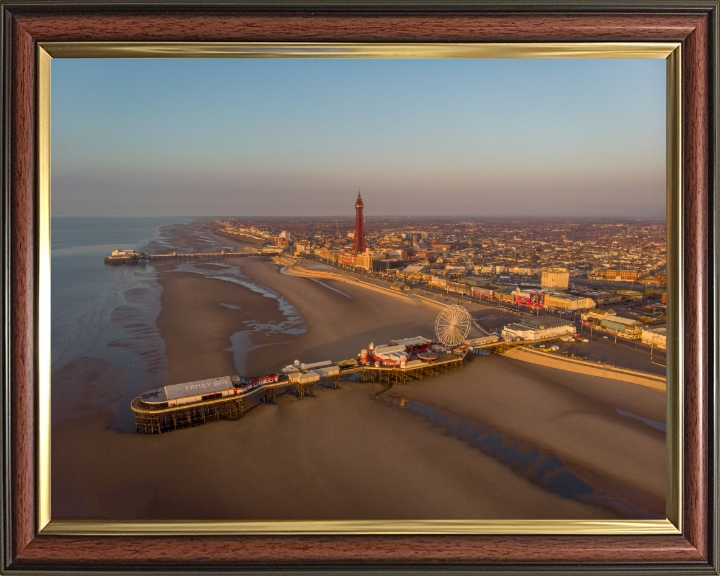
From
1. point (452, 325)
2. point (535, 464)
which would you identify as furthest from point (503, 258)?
point (535, 464)

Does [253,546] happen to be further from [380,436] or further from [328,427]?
[380,436]

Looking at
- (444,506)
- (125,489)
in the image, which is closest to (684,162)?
(444,506)

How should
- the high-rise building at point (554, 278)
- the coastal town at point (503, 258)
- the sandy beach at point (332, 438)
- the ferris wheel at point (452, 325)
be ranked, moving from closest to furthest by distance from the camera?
1. the sandy beach at point (332, 438)
2. the coastal town at point (503, 258)
3. the high-rise building at point (554, 278)
4. the ferris wheel at point (452, 325)

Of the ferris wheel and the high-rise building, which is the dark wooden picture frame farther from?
the ferris wheel

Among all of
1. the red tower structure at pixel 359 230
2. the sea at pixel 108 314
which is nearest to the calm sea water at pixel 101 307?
the sea at pixel 108 314

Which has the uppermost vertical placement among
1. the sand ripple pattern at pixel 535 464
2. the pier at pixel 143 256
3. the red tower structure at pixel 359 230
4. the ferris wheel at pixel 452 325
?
the red tower structure at pixel 359 230

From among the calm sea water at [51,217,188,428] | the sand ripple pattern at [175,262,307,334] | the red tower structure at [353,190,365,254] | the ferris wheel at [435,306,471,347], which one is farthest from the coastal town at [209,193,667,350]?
the calm sea water at [51,217,188,428]

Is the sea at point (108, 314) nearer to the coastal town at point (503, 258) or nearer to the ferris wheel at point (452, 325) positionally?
the coastal town at point (503, 258)
